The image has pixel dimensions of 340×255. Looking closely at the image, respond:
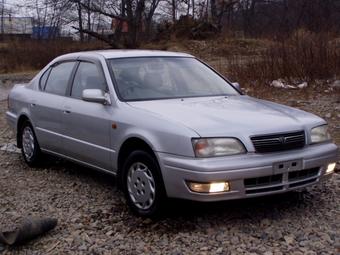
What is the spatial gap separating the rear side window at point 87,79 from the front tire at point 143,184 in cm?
106

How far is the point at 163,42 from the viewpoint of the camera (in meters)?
32.6

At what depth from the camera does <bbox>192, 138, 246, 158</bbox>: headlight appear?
4617mm

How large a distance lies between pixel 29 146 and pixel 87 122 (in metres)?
1.89

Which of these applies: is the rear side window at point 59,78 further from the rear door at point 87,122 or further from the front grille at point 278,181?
the front grille at point 278,181

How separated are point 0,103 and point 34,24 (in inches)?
1108

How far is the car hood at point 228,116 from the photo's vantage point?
474 centimetres

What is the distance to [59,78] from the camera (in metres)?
6.97

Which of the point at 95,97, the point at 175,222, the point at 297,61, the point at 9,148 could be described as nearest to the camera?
the point at 175,222

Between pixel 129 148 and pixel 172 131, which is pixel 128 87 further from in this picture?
pixel 172 131

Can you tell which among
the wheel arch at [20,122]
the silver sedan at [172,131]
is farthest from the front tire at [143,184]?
the wheel arch at [20,122]

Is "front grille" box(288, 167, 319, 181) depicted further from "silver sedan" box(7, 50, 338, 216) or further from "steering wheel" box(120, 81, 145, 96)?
"steering wheel" box(120, 81, 145, 96)

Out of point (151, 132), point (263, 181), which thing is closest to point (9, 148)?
point (151, 132)

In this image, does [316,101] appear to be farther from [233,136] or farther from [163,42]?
[163,42]

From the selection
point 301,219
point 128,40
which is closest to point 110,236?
point 301,219
